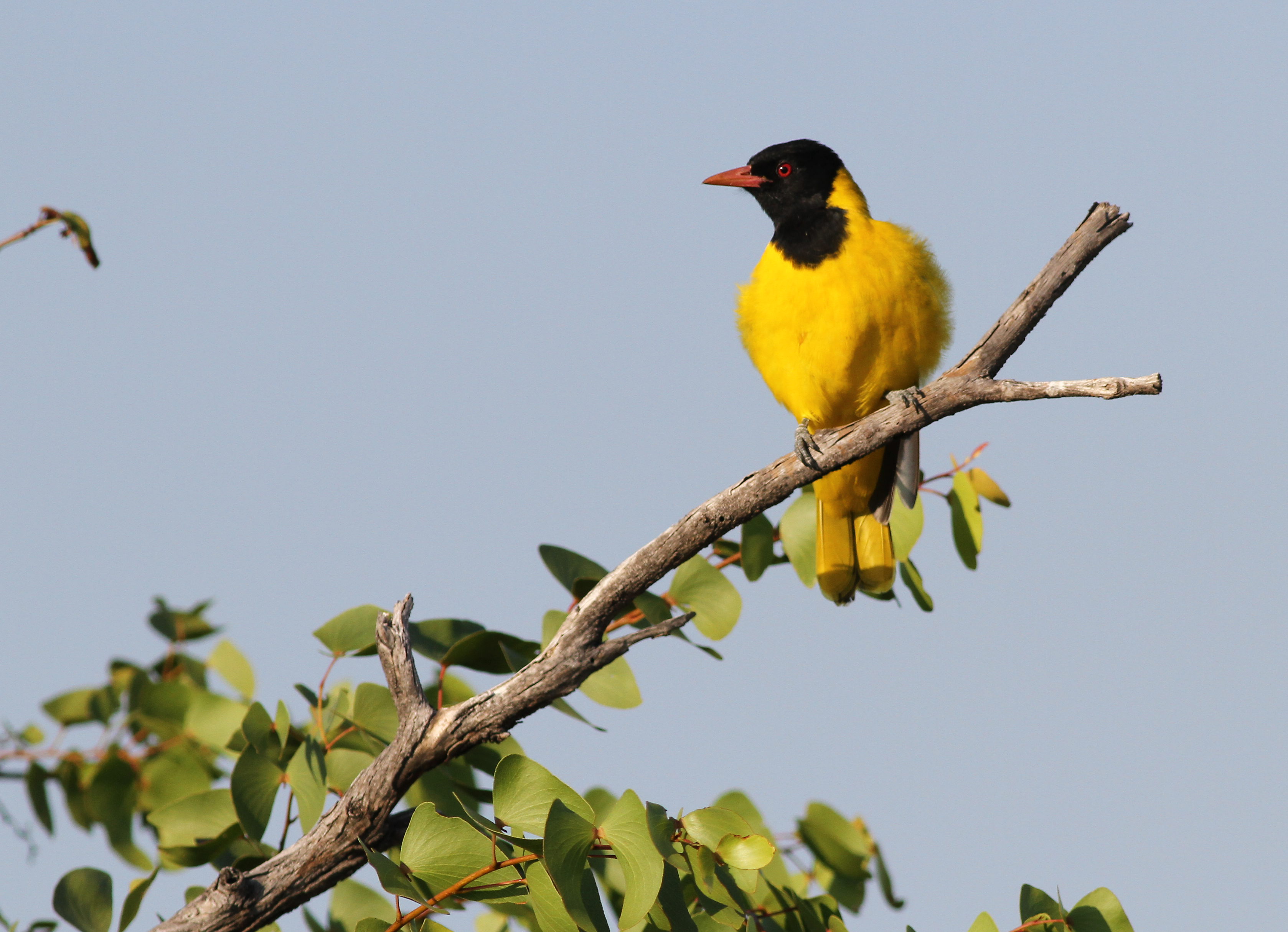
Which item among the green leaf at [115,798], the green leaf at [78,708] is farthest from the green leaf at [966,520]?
the green leaf at [78,708]

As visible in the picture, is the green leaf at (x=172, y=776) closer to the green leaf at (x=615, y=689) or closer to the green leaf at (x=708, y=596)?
the green leaf at (x=615, y=689)

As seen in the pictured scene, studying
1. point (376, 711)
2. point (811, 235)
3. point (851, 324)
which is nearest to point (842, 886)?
point (376, 711)

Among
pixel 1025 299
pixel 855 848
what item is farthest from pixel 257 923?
pixel 1025 299

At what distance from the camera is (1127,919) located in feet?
8.09

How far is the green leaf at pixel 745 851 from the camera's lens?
2211 millimetres

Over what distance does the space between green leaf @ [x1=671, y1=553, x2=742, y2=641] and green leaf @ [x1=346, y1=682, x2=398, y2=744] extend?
2.77 ft

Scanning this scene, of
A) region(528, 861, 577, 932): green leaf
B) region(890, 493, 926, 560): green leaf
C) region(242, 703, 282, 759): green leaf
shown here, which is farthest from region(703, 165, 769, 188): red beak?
region(528, 861, 577, 932): green leaf

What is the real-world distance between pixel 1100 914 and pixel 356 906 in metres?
1.90

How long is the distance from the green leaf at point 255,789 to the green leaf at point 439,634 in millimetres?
494

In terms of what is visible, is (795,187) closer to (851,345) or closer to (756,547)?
(851,345)

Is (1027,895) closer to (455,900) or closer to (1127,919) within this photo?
(1127,919)

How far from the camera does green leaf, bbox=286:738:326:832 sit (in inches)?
110

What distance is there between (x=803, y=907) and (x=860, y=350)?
1.83m

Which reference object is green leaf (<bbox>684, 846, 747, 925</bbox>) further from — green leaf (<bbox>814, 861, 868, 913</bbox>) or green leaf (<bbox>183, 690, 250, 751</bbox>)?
green leaf (<bbox>183, 690, 250, 751</bbox>)
